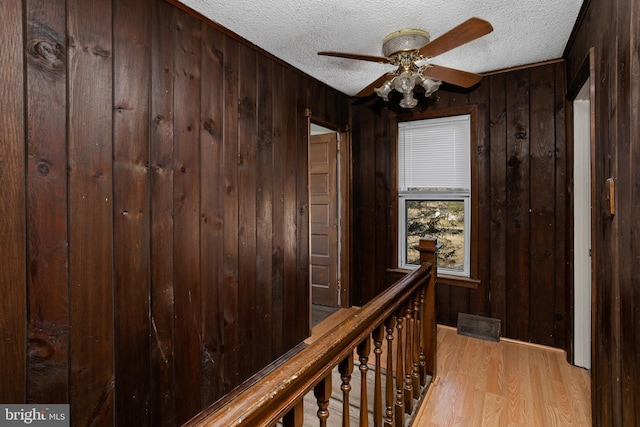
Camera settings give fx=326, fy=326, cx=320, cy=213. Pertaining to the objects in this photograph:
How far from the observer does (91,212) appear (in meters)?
1.48

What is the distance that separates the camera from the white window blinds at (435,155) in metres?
3.17

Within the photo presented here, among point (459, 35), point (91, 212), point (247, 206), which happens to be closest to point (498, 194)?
point (459, 35)

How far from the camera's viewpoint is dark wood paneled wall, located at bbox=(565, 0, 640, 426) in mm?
1195

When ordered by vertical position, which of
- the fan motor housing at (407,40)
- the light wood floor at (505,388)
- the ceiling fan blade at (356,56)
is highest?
the fan motor housing at (407,40)

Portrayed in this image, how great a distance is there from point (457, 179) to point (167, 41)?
8.78ft

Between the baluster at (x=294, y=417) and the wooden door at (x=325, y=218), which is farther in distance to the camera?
the wooden door at (x=325, y=218)

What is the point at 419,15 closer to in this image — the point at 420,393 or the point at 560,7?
the point at 560,7

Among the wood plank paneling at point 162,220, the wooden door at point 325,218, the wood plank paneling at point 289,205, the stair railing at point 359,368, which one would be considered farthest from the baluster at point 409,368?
the wooden door at point 325,218

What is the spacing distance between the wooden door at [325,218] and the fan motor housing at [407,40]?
1.66 m

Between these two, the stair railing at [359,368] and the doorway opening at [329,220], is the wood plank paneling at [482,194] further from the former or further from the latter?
the doorway opening at [329,220]

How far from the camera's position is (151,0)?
1.71m

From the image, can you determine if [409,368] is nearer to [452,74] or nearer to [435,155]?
[452,74]

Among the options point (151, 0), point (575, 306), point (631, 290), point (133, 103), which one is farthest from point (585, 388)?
point (151, 0)

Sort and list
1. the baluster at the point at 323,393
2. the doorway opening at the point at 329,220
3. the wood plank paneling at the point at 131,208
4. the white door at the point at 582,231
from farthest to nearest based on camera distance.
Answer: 1. the doorway opening at the point at 329,220
2. the white door at the point at 582,231
3. the wood plank paneling at the point at 131,208
4. the baluster at the point at 323,393
